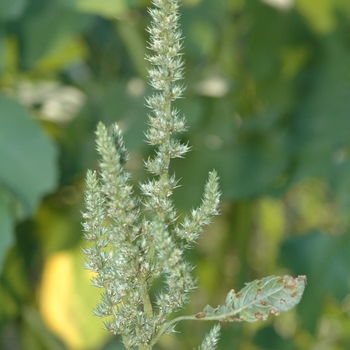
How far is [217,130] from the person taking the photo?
781mm

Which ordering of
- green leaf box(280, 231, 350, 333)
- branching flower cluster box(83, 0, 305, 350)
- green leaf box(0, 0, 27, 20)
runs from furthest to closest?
green leaf box(280, 231, 350, 333) < green leaf box(0, 0, 27, 20) < branching flower cluster box(83, 0, 305, 350)

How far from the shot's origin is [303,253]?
0.70 meters

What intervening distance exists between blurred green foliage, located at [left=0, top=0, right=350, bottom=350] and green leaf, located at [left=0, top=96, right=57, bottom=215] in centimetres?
7

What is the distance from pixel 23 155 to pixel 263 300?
42 cm

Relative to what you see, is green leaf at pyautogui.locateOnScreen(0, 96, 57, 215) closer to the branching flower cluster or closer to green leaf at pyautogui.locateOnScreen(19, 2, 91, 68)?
green leaf at pyautogui.locateOnScreen(19, 2, 91, 68)

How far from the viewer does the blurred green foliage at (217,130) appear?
0.70 m

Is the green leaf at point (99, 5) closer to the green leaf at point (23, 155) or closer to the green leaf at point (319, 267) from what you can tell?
the green leaf at point (23, 155)

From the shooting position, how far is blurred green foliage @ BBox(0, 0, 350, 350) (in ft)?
2.28

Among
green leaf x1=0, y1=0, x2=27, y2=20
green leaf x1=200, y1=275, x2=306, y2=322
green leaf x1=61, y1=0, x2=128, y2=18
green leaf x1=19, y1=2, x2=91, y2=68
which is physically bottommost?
green leaf x1=200, y1=275, x2=306, y2=322

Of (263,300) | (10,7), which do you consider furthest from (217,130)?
(263,300)

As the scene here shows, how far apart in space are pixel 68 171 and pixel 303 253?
29 cm

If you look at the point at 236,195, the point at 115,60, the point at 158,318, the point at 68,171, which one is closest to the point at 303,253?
the point at 236,195

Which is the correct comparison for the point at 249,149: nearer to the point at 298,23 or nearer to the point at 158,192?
the point at 298,23

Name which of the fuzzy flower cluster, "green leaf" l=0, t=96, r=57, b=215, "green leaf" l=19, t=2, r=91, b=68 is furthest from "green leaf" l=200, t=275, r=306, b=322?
"green leaf" l=19, t=2, r=91, b=68
